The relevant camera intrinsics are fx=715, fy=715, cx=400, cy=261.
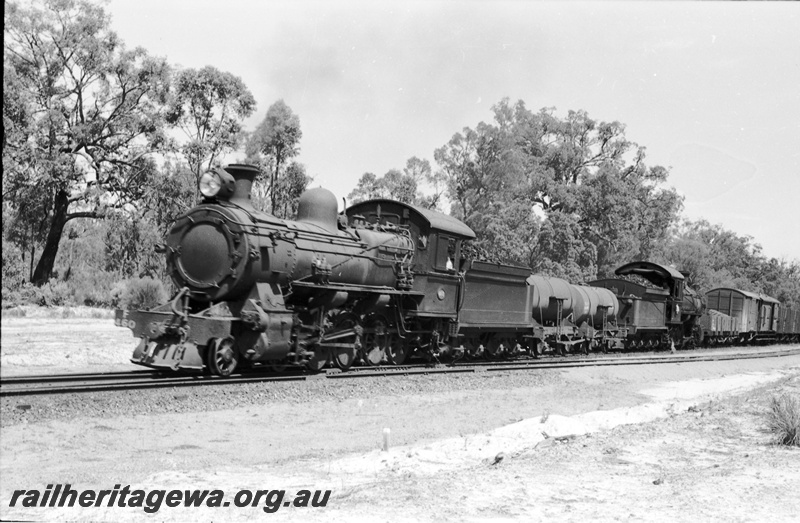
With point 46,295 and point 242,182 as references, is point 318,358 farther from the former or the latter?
point 46,295

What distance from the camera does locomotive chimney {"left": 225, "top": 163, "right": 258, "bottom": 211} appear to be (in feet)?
45.6

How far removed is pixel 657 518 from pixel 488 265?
46.7 feet

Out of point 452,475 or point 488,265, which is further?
point 488,265

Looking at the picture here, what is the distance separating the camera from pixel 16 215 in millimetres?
26953

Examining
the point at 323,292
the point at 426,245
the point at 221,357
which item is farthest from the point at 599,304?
the point at 221,357

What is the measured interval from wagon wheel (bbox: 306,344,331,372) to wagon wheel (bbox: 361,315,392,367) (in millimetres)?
1222

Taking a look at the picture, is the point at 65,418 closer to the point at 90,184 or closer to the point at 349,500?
the point at 349,500

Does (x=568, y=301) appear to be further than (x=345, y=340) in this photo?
Yes

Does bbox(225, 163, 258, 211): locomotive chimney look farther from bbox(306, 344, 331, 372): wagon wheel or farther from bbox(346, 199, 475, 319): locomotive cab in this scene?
bbox(346, 199, 475, 319): locomotive cab

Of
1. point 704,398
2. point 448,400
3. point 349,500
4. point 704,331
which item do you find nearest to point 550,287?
point 704,398

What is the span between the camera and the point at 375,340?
16.7 meters

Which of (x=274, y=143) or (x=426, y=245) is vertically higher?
(x=274, y=143)

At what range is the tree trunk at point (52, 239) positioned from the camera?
28141 mm

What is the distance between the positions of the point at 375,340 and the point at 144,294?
39.8 feet
